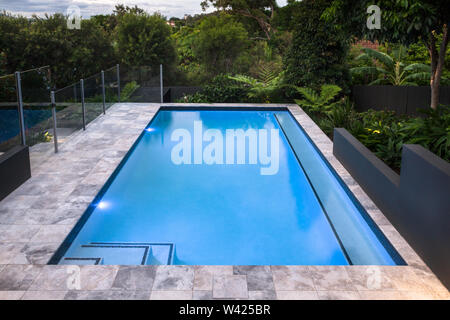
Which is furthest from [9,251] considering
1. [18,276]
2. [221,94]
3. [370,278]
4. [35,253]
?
[221,94]

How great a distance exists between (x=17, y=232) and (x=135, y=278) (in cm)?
170

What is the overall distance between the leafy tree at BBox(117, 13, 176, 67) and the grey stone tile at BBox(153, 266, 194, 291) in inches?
508

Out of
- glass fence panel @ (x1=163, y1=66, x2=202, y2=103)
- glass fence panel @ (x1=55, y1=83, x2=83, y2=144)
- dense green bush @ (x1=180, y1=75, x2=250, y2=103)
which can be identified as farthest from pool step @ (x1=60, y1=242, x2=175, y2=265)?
glass fence panel @ (x1=163, y1=66, x2=202, y2=103)

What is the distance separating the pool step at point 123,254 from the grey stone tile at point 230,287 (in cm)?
109

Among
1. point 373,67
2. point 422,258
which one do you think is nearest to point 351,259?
point 422,258

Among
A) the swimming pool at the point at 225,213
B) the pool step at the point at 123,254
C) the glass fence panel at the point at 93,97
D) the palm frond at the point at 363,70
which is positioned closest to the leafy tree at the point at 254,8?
the palm frond at the point at 363,70

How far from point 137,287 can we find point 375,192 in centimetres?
340

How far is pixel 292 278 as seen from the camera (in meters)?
4.07

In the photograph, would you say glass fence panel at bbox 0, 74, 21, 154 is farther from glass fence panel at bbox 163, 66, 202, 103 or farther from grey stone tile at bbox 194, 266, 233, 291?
glass fence panel at bbox 163, 66, 202, 103

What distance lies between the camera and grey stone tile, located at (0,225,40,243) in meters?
4.79

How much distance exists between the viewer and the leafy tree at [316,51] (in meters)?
13.0

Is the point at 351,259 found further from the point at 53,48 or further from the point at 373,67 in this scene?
the point at 53,48

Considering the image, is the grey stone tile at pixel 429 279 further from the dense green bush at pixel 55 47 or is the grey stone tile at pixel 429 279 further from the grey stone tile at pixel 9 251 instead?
the dense green bush at pixel 55 47

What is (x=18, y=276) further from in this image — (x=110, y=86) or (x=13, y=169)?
(x=110, y=86)
